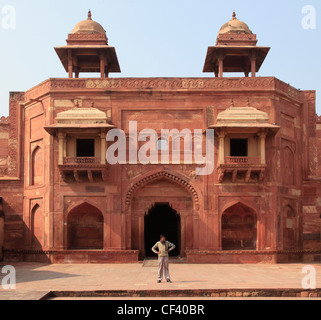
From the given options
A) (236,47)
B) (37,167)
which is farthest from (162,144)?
(236,47)

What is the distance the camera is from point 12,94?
67.5ft

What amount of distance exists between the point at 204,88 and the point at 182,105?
1.06 m

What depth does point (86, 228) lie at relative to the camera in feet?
61.1

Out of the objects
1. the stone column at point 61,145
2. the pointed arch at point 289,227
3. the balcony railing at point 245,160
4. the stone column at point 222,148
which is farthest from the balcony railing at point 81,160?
the pointed arch at point 289,227

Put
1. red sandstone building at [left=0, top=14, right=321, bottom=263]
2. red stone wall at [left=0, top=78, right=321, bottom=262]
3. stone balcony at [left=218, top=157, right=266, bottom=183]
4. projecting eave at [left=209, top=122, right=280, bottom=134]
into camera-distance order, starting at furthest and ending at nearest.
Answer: red stone wall at [left=0, top=78, right=321, bottom=262] → red sandstone building at [left=0, top=14, right=321, bottom=263] → stone balcony at [left=218, top=157, right=266, bottom=183] → projecting eave at [left=209, top=122, right=280, bottom=134]

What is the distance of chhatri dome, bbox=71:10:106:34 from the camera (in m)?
20.5

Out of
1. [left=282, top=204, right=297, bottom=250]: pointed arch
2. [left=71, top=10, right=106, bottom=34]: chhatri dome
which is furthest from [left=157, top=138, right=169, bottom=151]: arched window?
[left=71, top=10, right=106, bottom=34]: chhatri dome

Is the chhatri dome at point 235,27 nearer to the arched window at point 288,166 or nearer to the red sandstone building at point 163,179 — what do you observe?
the red sandstone building at point 163,179

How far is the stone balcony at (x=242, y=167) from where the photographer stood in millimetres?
17656

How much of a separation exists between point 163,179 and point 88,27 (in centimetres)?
734

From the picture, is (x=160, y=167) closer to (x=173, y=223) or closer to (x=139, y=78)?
(x=139, y=78)

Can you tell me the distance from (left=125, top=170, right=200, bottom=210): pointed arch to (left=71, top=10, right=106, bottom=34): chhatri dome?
22.4 ft

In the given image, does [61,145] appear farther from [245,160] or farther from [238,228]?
[238,228]

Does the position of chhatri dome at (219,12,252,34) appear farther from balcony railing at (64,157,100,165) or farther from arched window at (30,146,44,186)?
arched window at (30,146,44,186)
